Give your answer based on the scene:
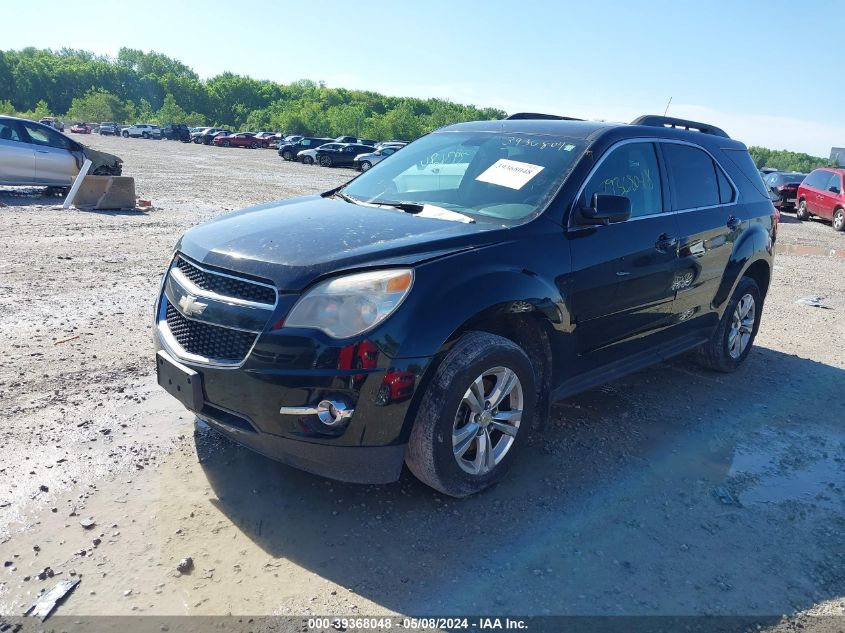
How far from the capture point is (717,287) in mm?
5117

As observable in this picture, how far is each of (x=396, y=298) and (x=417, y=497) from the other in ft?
3.68

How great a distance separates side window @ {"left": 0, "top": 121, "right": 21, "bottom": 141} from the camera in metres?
13.7

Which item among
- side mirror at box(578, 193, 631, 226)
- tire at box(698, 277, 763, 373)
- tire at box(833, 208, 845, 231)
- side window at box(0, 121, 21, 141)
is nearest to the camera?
side mirror at box(578, 193, 631, 226)

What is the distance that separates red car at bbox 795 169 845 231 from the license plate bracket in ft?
64.5

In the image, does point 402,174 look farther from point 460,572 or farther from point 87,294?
point 87,294

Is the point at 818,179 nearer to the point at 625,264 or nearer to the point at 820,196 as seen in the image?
the point at 820,196

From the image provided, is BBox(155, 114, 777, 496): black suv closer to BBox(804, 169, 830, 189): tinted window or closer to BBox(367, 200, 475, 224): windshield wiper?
BBox(367, 200, 475, 224): windshield wiper

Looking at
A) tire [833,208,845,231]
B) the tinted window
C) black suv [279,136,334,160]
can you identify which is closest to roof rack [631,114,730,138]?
tire [833,208,845,231]

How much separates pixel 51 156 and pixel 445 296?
14.1 meters

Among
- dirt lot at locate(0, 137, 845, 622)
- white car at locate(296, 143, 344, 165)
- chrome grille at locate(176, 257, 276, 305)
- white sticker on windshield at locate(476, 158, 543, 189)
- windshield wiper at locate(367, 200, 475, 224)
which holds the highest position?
white sticker on windshield at locate(476, 158, 543, 189)

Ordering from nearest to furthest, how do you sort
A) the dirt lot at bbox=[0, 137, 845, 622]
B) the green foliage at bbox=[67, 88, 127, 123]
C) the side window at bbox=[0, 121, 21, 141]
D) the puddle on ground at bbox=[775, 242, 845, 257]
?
the dirt lot at bbox=[0, 137, 845, 622]
the puddle on ground at bbox=[775, 242, 845, 257]
the side window at bbox=[0, 121, 21, 141]
the green foliage at bbox=[67, 88, 127, 123]

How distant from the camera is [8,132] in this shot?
45.3ft

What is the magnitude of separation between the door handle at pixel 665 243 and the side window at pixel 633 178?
184mm

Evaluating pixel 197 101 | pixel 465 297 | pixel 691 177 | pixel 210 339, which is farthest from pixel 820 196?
pixel 197 101
